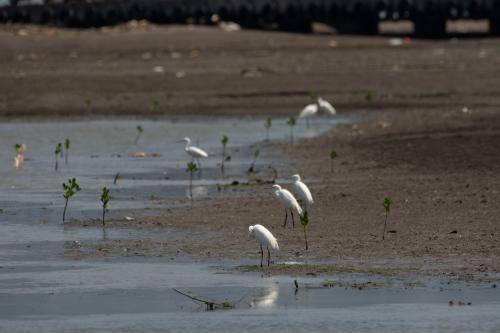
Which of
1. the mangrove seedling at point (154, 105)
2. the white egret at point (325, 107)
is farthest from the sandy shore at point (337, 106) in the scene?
the white egret at point (325, 107)

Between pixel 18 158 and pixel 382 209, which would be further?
pixel 18 158

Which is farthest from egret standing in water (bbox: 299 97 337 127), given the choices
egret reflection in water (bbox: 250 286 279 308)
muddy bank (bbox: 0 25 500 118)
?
egret reflection in water (bbox: 250 286 279 308)

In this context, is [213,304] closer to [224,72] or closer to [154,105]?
[154,105]

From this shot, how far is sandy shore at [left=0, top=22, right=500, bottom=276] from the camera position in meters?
15.4

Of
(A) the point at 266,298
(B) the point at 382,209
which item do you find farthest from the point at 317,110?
(A) the point at 266,298

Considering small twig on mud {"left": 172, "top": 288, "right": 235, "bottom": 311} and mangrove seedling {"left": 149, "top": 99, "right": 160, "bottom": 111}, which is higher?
small twig on mud {"left": 172, "top": 288, "right": 235, "bottom": 311}

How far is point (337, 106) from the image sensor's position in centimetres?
3450

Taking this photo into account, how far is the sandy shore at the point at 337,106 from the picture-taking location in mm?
15445

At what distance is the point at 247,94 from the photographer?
3725 cm

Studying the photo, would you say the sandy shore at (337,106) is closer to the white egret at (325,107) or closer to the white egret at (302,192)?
the white egret at (302,192)

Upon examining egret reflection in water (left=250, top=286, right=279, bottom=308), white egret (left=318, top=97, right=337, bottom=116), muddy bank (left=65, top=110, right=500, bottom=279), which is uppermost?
egret reflection in water (left=250, top=286, right=279, bottom=308)

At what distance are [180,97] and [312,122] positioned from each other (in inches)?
253

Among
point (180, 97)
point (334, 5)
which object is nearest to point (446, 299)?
point (180, 97)

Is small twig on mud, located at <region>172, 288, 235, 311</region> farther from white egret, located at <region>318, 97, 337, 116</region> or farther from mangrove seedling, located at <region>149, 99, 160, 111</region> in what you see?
mangrove seedling, located at <region>149, 99, 160, 111</region>
